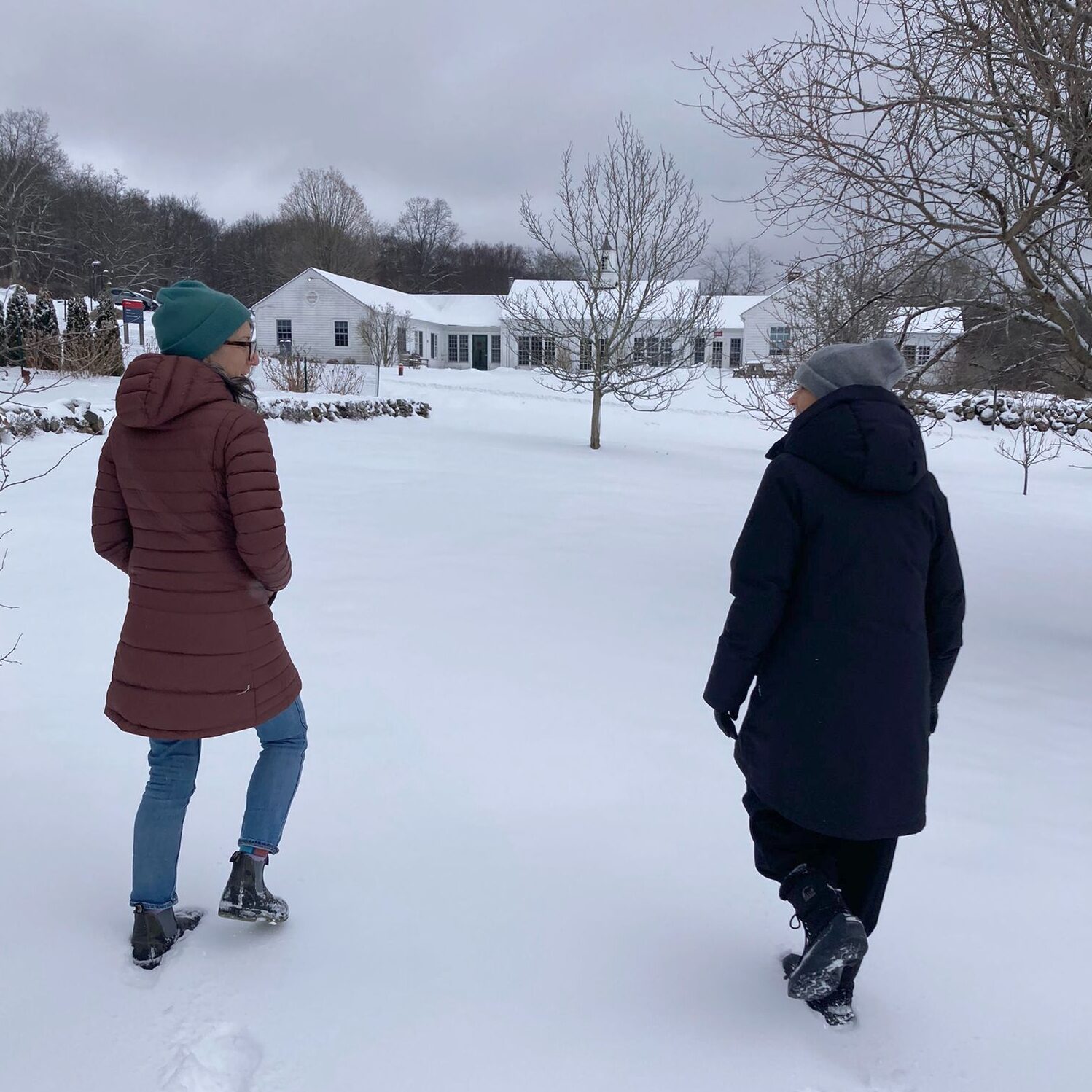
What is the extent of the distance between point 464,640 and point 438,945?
2.97 meters

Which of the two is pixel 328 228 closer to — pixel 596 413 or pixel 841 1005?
pixel 596 413

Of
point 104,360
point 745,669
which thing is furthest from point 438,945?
point 104,360

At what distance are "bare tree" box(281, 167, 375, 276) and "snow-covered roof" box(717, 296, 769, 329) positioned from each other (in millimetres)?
26940

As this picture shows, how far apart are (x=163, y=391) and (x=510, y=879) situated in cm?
180

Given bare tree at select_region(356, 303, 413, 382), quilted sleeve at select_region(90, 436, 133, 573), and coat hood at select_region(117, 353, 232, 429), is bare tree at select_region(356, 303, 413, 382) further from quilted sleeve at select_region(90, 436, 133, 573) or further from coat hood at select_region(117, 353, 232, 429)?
coat hood at select_region(117, 353, 232, 429)

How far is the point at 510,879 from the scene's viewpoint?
277 cm

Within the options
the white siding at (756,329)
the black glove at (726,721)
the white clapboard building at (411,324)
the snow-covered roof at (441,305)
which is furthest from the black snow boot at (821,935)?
the white siding at (756,329)

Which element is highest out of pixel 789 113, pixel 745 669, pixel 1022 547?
pixel 789 113

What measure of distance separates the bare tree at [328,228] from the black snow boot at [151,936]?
59789 mm

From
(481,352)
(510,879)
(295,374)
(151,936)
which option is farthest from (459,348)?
(151,936)

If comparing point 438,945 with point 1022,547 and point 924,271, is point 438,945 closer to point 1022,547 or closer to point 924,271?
→ point 924,271

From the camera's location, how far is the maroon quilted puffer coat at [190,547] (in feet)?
6.72

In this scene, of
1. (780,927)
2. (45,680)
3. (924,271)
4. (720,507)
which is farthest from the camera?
(720,507)

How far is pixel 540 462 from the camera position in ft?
50.1
